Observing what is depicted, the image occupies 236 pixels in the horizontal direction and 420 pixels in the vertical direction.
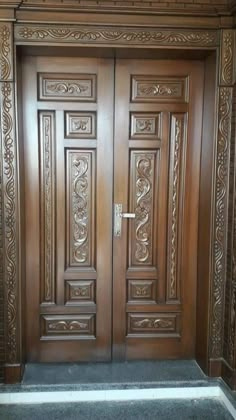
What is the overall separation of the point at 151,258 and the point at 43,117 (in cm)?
110

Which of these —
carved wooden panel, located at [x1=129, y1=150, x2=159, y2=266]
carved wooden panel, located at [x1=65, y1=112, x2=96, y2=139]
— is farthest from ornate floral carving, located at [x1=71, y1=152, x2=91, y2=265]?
carved wooden panel, located at [x1=129, y1=150, x2=159, y2=266]

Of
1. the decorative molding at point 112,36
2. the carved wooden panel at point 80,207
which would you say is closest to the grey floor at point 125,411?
the carved wooden panel at point 80,207

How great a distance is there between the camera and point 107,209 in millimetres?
2633

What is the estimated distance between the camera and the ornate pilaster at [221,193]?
7.63ft

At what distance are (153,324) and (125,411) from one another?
572mm

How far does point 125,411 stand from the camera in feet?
7.68

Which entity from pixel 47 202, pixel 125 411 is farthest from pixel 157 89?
pixel 125 411

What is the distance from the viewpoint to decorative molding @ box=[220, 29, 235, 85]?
2.32 metres

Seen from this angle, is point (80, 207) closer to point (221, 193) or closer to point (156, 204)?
point (156, 204)

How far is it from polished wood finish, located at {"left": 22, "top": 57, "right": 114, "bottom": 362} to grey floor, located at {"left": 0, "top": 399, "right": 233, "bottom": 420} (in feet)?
1.19

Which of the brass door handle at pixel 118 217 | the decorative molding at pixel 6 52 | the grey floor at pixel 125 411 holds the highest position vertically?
the decorative molding at pixel 6 52

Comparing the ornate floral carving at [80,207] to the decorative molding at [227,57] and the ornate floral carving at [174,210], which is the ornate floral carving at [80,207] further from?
the decorative molding at [227,57]

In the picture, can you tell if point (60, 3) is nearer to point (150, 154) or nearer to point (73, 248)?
point (150, 154)

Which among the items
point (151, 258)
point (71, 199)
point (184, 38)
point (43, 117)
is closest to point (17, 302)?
point (71, 199)
